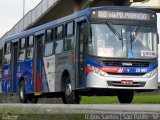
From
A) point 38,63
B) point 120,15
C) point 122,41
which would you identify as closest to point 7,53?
point 38,63

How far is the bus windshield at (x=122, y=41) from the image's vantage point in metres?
18.8

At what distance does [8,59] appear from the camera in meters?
28.5

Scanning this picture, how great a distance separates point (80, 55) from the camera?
1948cm

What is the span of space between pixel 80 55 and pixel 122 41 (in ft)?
4.93

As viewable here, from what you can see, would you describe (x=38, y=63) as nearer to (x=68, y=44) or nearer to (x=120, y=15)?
(x=68, y=44)

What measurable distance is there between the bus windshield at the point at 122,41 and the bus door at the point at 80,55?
1.84ft

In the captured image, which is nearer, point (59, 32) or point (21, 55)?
point (59, 32)

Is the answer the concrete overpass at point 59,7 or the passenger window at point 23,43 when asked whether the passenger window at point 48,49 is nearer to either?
the passenger window at point 23,43

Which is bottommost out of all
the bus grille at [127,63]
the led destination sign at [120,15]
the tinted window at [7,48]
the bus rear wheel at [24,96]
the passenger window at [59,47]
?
the bus rear wheel at [24,96]

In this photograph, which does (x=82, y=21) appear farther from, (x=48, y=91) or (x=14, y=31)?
(x=14, y=31)

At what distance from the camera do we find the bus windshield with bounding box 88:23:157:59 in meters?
18.8

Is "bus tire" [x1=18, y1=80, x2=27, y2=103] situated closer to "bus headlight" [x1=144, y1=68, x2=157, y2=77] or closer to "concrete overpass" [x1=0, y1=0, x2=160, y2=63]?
"bus headlight" [x1=144, y1=68, x2=157, y2=77]

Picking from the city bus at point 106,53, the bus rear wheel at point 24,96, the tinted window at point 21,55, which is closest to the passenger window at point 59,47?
the city bus at point 106,53

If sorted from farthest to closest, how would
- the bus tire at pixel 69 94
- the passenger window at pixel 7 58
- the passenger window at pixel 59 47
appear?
the passenger window at pixel 7 58
the passenger window at pixel 59 47
the bus tire at pixel 69 94
